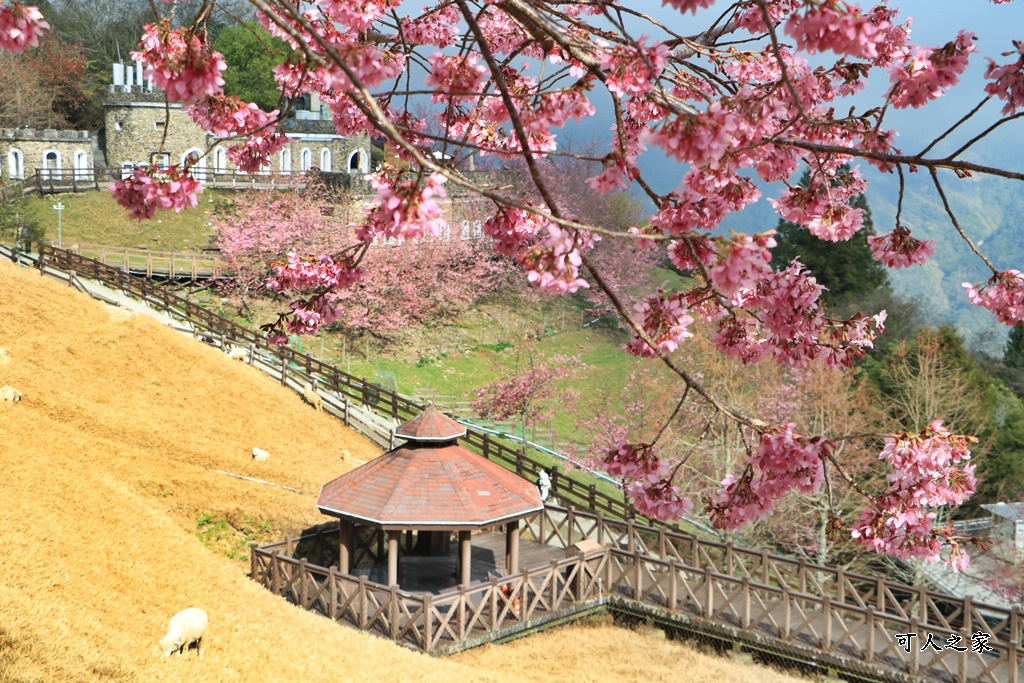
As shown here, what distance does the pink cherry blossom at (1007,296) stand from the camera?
5.30 m

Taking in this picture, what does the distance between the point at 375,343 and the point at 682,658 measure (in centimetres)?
2511

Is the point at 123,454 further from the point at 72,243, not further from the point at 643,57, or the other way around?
the point at 72,243

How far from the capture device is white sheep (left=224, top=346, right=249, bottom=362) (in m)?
28.4

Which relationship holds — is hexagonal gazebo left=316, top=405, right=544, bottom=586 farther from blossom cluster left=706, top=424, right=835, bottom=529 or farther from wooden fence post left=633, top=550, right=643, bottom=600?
blossom cluster left=706, top=424, right=835, bottom=529

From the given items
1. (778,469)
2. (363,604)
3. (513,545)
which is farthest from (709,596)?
(778,469)

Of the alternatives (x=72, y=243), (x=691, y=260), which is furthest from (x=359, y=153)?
(x=691, y=260)

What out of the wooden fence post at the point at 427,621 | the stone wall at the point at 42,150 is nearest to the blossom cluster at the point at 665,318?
the wooden fence post at the point at 427,621

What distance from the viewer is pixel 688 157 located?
3574 millimetres

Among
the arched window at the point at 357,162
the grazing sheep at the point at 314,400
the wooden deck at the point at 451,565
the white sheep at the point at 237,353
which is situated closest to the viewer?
the wooden deck at the point at 451,565

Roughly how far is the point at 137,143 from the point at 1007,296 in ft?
175

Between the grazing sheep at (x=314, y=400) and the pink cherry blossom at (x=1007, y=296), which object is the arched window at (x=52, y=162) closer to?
the grazing sheep at (x=314, y=400)

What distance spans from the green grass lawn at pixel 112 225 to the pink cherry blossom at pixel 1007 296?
41.3 meters

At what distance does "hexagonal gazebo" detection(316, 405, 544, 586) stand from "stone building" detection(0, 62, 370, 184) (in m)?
32.8

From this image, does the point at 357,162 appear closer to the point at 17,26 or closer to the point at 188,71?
the point at 17,26
